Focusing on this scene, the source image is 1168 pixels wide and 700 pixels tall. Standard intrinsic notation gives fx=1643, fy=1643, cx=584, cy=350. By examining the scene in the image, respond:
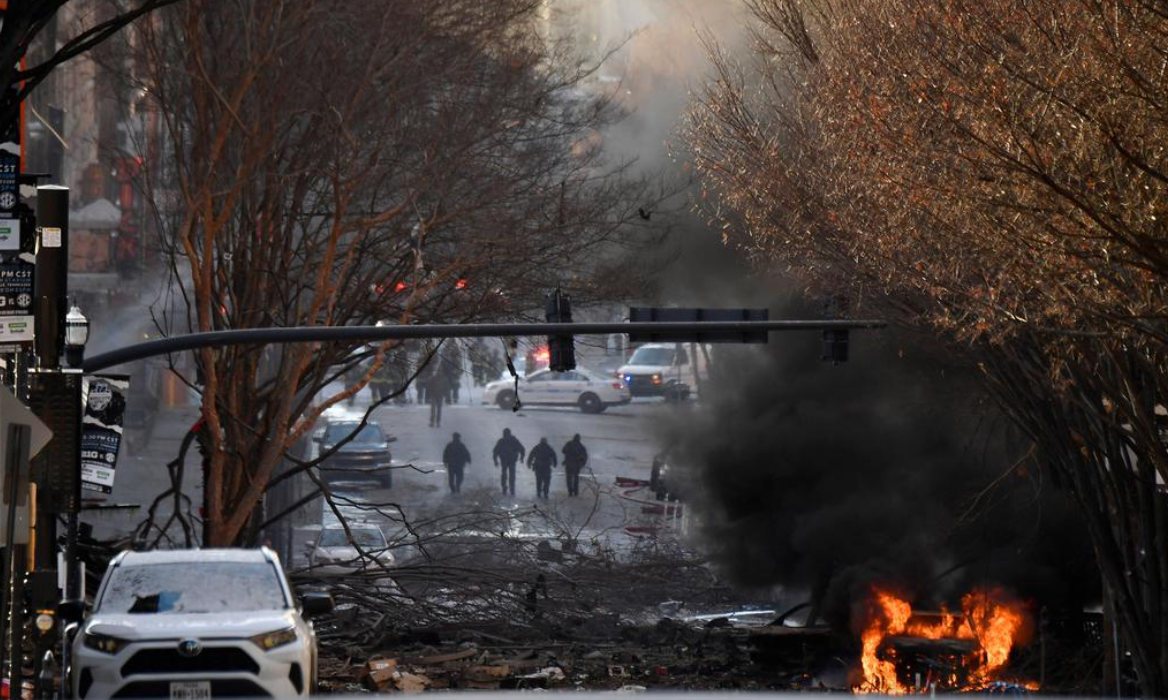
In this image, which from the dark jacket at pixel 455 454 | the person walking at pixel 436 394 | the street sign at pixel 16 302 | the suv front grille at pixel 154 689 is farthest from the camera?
the person walking at pixel 436 394

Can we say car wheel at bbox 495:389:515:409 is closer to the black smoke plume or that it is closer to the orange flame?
the black smoke plume

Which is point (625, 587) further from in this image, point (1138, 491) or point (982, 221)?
point (982, 221)

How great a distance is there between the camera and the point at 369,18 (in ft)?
73.3

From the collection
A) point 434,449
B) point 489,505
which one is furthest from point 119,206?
point 489,505

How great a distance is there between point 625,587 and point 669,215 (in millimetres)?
6177

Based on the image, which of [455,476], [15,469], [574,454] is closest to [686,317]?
[15,469]

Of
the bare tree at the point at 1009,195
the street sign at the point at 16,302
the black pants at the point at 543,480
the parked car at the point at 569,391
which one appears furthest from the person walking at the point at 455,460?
the street sign at the point at 16,302

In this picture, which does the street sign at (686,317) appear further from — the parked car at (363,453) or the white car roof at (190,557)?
the parked car at (363,453)

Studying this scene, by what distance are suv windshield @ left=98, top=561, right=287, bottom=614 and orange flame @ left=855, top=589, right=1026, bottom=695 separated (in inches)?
523

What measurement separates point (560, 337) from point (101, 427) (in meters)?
5.35

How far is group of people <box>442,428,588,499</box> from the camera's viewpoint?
1486 inches

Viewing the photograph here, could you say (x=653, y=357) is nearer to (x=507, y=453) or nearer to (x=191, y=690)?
(x=507, y=453)

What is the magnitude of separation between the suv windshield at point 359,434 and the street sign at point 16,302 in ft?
80.8

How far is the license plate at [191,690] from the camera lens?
10.9m
